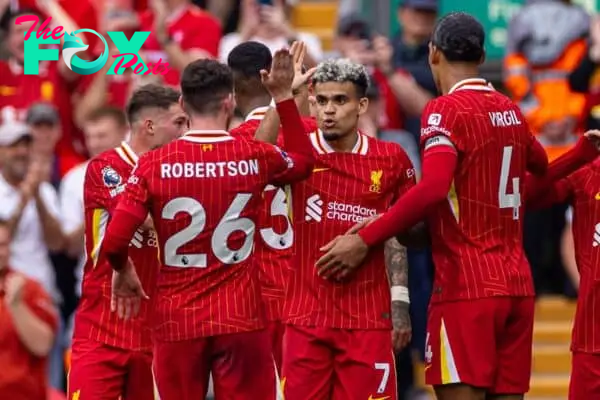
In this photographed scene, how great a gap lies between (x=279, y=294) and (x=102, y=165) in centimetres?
133

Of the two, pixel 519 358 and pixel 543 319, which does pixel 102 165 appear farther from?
pixel 543 319

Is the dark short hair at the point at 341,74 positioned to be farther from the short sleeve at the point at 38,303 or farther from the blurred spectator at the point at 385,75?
the blurred spectator at the point at 385,75

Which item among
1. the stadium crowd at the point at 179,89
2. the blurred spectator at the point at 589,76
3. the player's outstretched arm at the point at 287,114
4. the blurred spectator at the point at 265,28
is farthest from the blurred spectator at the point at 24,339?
the blurred spectator at the point at 589,76

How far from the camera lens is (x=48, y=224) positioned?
15047mm

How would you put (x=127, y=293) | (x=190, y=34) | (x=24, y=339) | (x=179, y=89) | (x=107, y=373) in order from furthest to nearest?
(x=190, y=34)
(x=179, y=89)
(x=24, y=339)
(x=107, y=373)
(x=127, y=293)

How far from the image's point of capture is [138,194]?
10.2m

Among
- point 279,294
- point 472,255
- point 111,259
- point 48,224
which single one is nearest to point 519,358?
point 472,255

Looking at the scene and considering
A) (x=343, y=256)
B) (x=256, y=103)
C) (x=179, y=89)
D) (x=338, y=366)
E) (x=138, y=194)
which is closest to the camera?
(x=138, y=194)

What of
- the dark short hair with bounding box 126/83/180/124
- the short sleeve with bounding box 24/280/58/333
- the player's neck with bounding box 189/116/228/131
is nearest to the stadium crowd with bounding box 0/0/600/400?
the short sleeve with bounding box 24/280/58/333

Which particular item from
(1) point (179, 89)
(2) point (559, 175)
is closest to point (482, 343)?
(2) point (559, 175)

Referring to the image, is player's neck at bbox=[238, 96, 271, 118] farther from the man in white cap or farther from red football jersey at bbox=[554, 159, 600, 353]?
the man in white cap

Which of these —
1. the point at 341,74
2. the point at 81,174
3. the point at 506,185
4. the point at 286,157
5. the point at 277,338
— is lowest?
the point at 277,338

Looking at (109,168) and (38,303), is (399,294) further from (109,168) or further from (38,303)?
(38,303)

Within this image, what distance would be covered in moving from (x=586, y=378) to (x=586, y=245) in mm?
745
